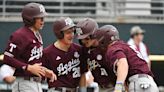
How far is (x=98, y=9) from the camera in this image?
1473cm

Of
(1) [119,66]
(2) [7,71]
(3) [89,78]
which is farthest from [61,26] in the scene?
(3) [89,78]

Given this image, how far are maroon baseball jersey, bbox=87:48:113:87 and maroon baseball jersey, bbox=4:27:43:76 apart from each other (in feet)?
2.32

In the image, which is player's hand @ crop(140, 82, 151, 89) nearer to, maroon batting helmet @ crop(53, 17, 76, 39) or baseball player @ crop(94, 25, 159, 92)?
baseball player @ crop(94, 25, 159, 92)

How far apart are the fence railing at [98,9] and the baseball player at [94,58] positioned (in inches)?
244

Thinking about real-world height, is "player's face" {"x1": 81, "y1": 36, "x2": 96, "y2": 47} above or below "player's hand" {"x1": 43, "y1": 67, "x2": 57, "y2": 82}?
above

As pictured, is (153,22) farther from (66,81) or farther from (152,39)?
(66,81)

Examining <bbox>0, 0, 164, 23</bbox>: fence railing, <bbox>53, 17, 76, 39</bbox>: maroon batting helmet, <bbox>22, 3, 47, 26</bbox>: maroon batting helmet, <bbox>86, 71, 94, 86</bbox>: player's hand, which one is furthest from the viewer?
<bbox>0, 0, 164, 23</bbox>: fence railing

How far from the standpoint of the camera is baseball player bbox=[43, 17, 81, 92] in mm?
8016

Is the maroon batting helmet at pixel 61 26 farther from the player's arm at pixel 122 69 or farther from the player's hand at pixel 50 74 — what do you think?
the player's arm at pixel 122 69

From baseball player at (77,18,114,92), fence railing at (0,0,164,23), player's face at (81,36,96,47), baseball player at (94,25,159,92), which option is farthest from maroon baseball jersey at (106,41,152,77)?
fence railing at (0,0,164,23)

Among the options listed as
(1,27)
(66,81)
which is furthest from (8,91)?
(66,81)

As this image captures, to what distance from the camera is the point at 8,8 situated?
14984 mm

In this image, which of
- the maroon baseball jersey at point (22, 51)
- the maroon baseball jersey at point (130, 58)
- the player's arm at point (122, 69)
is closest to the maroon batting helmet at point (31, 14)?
the maroon baseball jersey at point (22, 51)

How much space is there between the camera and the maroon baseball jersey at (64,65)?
8.02 metres
